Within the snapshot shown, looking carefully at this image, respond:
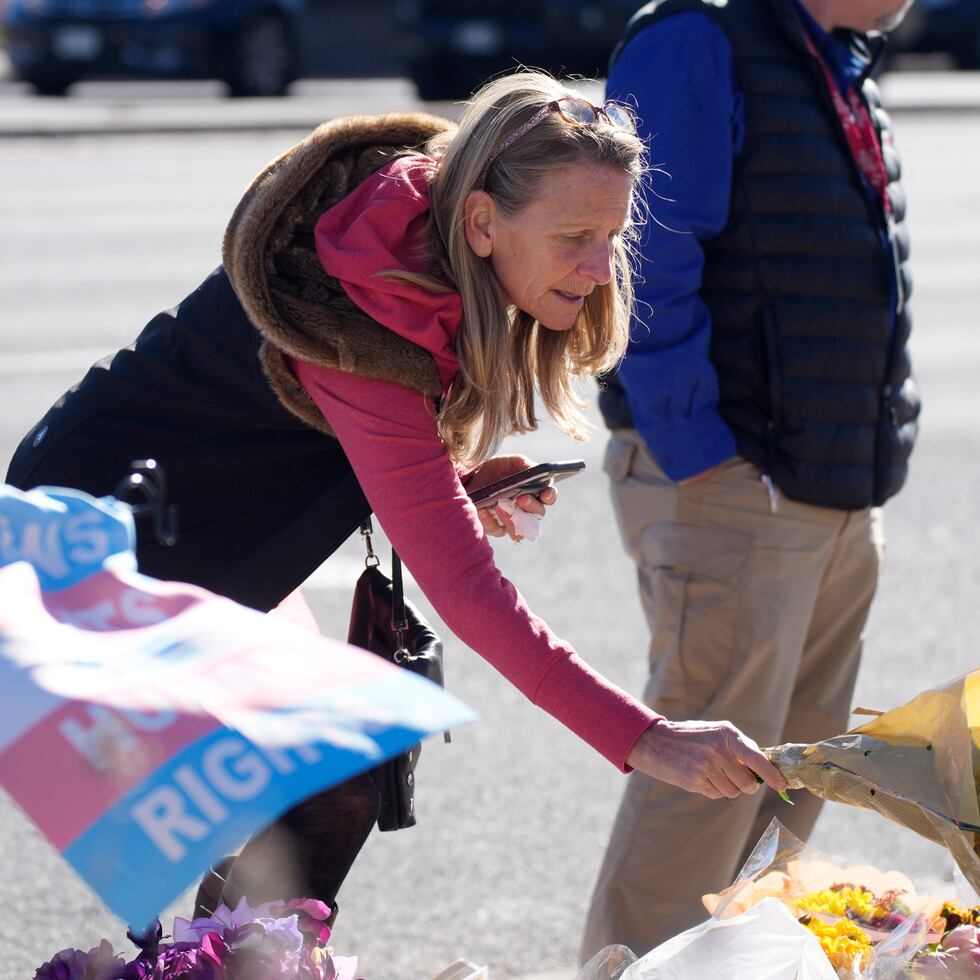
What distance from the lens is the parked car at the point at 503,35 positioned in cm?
1516

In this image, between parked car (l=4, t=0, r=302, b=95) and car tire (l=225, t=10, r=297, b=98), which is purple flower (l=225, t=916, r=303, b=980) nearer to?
parked car (l=4, t=0, r=302, b=95)

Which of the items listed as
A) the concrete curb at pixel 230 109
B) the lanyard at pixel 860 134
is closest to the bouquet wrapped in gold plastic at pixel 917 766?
the lanyard at pixel 860 134

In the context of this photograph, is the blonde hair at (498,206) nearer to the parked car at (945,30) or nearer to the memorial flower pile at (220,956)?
the memorial flower pile at (220,956)

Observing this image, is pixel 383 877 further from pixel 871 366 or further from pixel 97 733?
pixel 97 733

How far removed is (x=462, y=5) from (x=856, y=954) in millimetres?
14016

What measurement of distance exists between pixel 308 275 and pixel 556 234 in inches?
13.9

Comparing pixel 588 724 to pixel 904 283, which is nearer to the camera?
pixel 588 724

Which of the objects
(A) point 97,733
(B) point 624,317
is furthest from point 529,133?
(A) point 97,733

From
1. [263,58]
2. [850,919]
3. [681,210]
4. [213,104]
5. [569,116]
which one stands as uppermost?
[569,116]

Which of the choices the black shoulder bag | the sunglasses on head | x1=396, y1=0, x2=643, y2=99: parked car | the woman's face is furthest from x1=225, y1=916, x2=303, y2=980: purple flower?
x1=396, y1=0, x2=643, y2=99: parked car

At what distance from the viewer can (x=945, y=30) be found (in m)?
18.4

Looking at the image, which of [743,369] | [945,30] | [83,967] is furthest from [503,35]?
[83,967]

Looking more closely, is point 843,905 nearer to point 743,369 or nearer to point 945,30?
point 743,369

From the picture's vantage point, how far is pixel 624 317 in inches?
101
